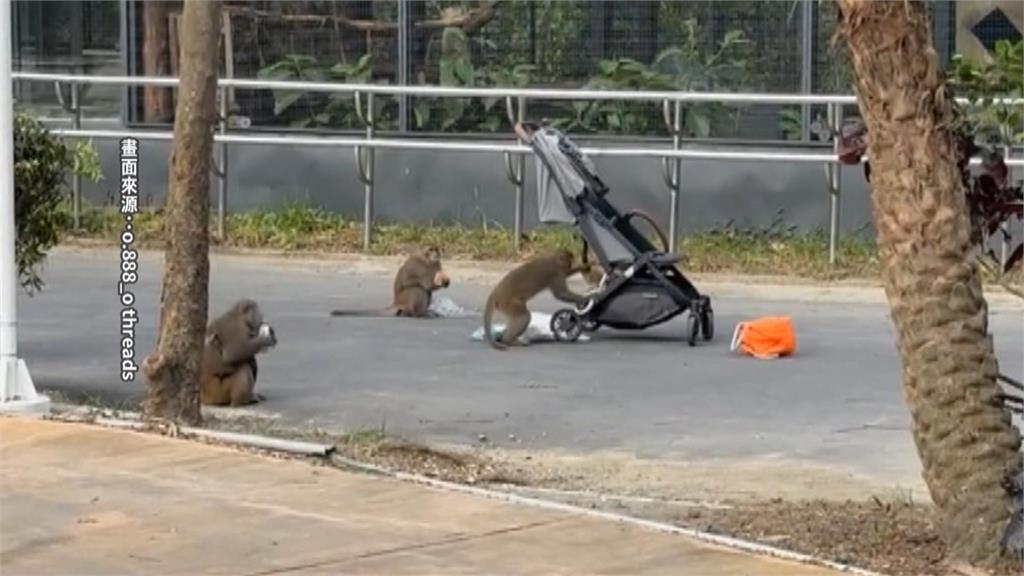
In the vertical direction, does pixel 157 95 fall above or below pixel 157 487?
above

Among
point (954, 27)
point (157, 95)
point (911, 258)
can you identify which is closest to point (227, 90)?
point (157, 95)

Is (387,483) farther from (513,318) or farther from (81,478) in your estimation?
(513,318)

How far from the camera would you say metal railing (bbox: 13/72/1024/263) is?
17.0 metres

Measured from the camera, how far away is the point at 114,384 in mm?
12070

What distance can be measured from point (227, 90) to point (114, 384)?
738cm

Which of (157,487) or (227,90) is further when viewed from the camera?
(227,90)

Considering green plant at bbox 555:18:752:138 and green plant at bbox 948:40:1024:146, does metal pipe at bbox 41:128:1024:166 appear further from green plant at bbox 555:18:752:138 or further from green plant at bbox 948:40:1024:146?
green plant at bbox 948:40:1024:146

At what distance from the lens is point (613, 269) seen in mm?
13633

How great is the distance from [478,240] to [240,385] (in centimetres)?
690

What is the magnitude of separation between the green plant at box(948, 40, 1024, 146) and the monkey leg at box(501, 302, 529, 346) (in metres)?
5.96

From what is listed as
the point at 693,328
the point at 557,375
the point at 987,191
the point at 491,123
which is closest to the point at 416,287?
the point at 693,328

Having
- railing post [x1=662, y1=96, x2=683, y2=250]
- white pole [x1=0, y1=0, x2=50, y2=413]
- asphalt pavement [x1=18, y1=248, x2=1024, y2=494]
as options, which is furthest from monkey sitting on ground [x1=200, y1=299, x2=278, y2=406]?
railing post [x1=662, y1=96, x2=683, y2=250]

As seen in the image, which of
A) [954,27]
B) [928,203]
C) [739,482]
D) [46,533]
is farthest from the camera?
[954,27]

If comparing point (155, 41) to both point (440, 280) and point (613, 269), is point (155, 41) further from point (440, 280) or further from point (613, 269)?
point (613, 269)
